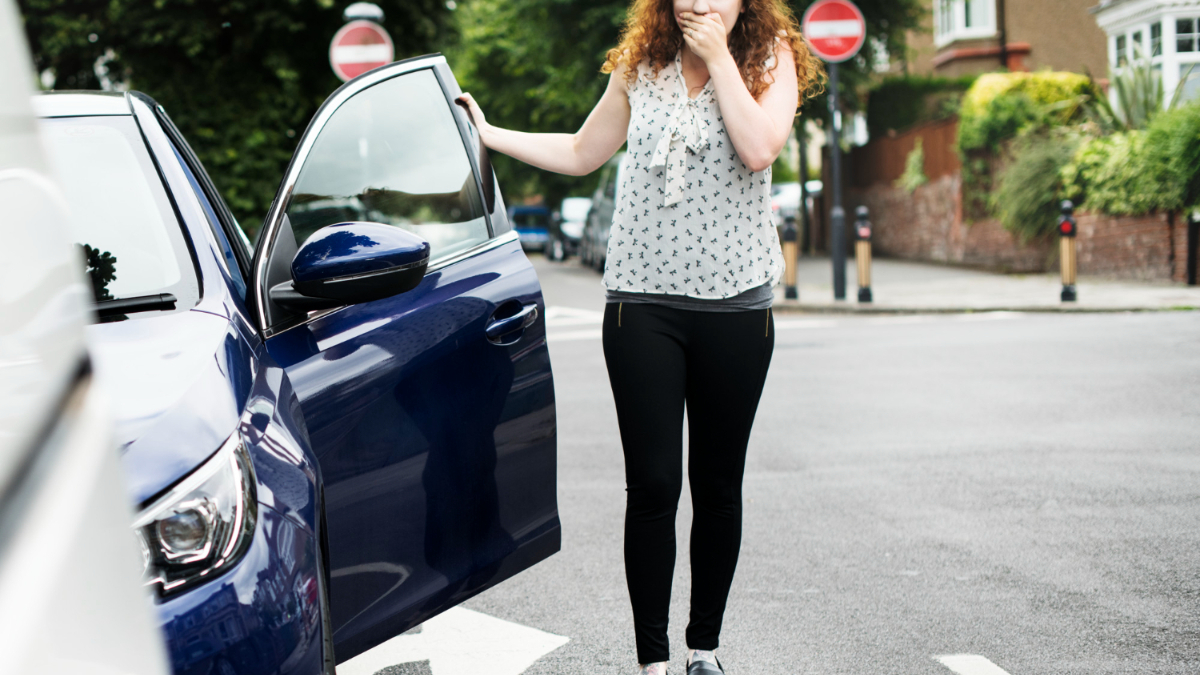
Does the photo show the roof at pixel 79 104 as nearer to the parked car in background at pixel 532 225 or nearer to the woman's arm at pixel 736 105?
the woman's arm at pixel 736 105

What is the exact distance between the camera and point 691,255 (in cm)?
290

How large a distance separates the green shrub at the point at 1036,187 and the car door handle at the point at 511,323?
15703mm

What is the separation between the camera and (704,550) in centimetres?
309

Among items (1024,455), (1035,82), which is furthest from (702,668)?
(1035,82)

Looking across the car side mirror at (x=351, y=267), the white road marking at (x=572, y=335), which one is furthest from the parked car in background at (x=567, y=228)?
the car side mirror at (x=351, y=267)

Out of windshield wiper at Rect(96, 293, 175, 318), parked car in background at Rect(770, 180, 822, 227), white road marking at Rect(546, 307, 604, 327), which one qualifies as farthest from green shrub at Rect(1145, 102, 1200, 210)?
parked car in background at Rect(770, 180, 822, 227)

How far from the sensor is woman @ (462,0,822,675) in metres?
2.89

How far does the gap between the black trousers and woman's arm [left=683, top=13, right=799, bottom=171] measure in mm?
387

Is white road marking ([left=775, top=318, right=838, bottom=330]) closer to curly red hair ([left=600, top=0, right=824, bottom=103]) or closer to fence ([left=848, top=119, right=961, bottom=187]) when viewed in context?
fence ([left=848, top=119, right=961, bottom=187])

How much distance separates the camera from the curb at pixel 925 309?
12.6 meters

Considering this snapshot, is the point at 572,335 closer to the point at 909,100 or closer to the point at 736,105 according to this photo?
the point at 736,105

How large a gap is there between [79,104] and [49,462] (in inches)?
90.0

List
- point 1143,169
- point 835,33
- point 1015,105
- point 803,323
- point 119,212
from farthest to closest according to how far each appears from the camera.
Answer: point 1015,105 → point 835,33 → point 1143,169 → point 803,323 → point 119,212

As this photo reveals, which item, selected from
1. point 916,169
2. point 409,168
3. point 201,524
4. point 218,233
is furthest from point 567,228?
point 201,524
